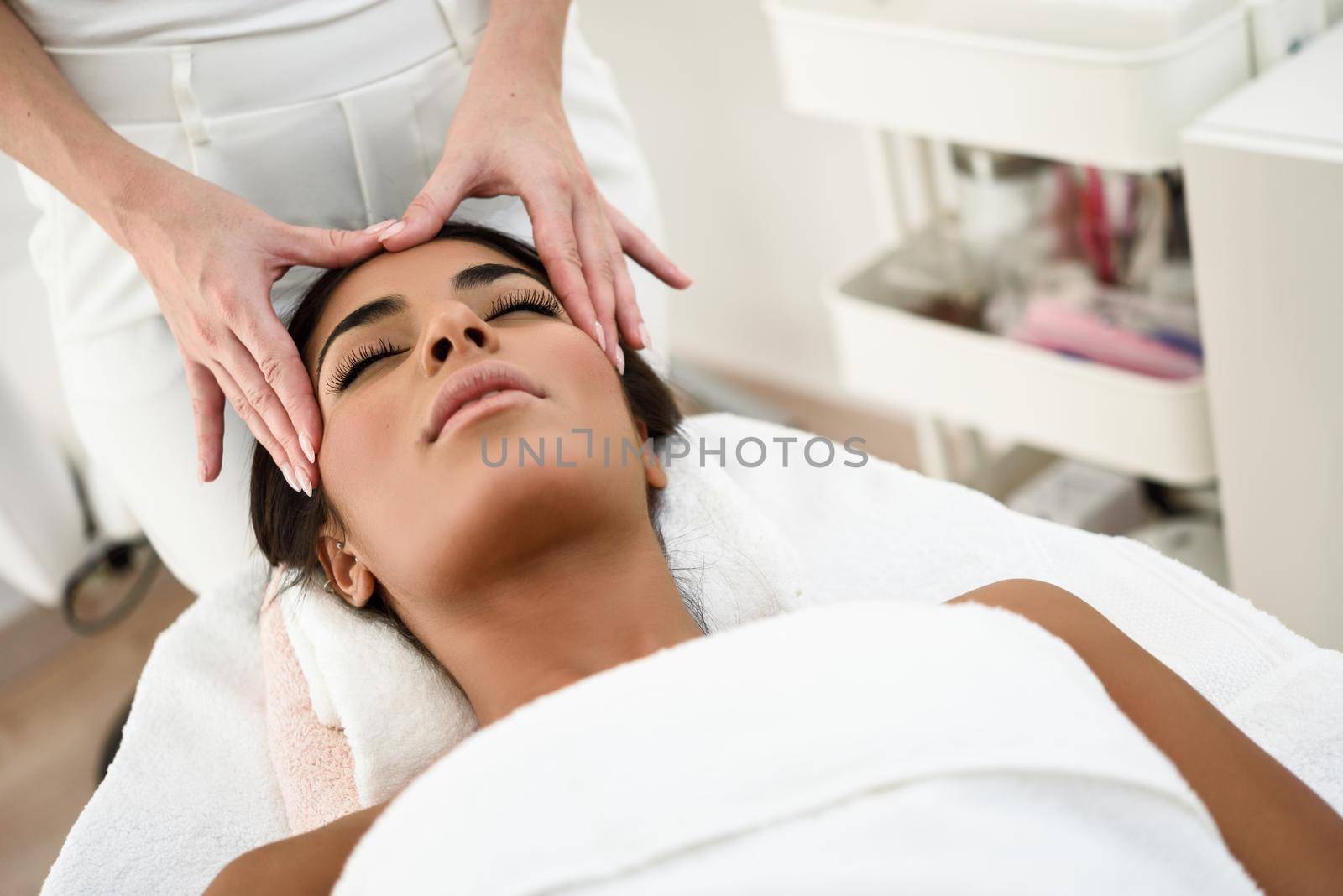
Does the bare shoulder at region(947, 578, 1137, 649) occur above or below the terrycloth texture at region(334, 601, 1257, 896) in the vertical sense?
below

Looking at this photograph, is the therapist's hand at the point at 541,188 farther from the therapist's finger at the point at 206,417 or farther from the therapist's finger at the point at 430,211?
the therapist's finger at the point at 206,417

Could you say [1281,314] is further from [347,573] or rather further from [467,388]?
[347,573]

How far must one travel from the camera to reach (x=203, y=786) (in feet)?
3.70

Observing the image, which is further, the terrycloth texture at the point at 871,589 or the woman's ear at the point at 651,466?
the woman's ear at the point at 651,466

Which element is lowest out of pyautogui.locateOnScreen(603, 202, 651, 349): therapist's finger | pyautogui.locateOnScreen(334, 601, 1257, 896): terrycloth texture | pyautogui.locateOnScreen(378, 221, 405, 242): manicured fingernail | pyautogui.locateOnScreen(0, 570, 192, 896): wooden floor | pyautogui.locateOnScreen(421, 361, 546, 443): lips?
pyautogui.locateOnScreen(0, 570, 192, 896): wooden floor

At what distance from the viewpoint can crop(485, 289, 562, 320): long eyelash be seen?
1104 mm

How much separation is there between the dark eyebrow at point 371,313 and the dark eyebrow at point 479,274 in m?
0.05

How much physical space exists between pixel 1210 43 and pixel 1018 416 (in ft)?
1.64

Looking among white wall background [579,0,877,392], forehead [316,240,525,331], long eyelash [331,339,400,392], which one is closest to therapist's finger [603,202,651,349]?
forehead [316,240,525,331]

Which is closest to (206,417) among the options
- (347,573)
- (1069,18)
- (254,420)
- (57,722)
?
(254,420)

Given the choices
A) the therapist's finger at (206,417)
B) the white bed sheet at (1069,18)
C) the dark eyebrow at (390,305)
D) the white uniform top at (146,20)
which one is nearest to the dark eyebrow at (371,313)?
the dark eyebrow at (390,305)

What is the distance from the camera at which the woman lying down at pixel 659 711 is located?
73 cm

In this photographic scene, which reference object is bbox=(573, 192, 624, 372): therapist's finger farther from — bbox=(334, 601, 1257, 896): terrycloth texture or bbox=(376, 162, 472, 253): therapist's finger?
bbox=(334, 601, 1257, 896): terrycloth texture

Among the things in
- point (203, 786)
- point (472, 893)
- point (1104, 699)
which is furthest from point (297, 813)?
point (1104, 699)
